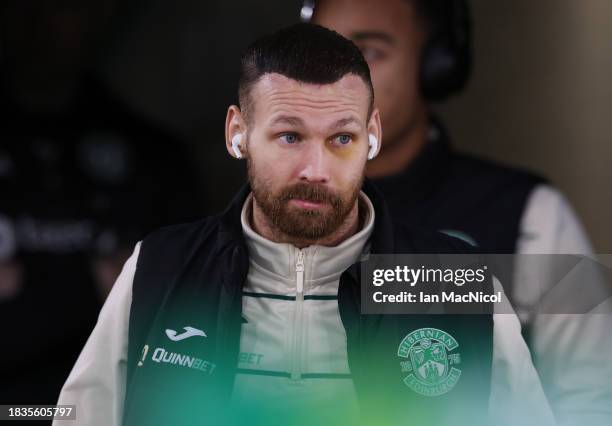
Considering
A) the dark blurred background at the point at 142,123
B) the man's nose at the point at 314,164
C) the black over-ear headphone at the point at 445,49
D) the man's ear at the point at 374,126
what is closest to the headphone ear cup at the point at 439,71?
the black over-ear headphone at the point at 445,49

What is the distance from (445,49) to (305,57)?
2.01ft

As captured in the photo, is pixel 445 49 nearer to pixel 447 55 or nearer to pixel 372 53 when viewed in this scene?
pixel 447 55

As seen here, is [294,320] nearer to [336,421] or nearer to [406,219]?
[336,421]

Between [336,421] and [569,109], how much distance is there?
1.01 m

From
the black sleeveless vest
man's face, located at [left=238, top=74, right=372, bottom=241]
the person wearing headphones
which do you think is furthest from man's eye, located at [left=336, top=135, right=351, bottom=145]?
the person wearing headphones

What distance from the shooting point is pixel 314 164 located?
110 centimetres

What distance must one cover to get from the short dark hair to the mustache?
128 mm

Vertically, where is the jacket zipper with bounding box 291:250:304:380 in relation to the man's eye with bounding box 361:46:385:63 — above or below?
below

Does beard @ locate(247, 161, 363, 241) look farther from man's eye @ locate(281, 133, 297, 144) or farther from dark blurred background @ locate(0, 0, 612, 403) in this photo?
dark blurred background @ locate(0, 0, 612, 403)

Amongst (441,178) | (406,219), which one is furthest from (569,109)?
(406,219)

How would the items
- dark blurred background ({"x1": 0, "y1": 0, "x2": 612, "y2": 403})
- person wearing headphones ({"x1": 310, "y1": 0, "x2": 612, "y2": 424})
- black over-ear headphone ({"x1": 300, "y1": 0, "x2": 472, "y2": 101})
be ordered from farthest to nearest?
dark blurred background ({"x1": 0, "y1": 0, "x2": 612, "y2": 403}) < black over-ear headphone ({"x1": 300, "y1": 0, "x2": 472, "y2": 101}) < person wearing headphones ({"x1": 310, "y1": 0, "x2": 612, "y2": 424})

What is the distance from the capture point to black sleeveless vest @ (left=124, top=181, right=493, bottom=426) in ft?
3.77

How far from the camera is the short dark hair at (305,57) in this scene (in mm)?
1112

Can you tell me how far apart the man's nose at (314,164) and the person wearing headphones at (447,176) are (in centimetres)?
44
